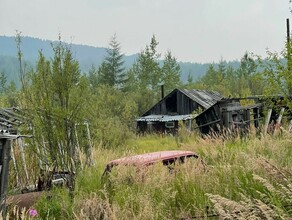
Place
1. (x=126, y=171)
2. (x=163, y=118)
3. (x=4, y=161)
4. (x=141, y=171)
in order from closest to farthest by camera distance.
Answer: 1. (x=4, y=161)
2. (x=141, y=171)
3. (x=126, y=171)
4. (x=163, y=118)

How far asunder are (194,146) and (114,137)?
10.4m

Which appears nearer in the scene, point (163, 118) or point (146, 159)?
point (146, 159)

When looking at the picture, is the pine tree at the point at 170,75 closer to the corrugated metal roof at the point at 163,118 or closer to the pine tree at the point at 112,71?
the pine tree at the point at 112,71

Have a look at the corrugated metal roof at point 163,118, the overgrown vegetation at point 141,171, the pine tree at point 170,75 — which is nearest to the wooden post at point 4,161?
the overgrown vegetation at point 141,171

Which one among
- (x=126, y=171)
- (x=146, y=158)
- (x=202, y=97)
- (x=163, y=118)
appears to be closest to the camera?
(x=126, y=171)

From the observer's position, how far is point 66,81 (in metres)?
9.18

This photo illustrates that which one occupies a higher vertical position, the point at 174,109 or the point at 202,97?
the point at 202,97

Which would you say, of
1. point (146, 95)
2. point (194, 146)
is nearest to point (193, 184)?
point (194, 146)

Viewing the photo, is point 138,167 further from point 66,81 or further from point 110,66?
point 110,66

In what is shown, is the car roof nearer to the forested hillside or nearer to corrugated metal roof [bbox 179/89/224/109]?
the forested hillside

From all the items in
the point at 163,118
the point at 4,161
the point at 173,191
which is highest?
the point at 163,118

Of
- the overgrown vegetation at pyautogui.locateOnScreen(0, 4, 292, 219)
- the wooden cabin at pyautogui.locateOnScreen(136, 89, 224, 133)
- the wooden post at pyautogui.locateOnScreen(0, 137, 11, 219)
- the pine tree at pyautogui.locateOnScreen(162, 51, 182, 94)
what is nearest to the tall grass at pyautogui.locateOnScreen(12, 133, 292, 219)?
the overgrown vegetation at pyautogui.locateOnScreen(0, 4, 292, 219)

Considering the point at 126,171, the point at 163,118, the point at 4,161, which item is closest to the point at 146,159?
the point at 126,171

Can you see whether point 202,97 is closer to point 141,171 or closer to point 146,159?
point 146,159
